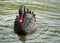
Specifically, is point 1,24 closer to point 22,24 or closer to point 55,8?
point 22,24

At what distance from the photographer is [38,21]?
10.2m

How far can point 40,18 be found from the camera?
1048 cm

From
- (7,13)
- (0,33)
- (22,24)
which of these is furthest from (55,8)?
(0,33)

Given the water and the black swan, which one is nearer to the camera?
the water

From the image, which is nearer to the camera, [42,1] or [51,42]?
[51,42]

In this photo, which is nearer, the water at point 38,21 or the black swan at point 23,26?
the water at point 38,21

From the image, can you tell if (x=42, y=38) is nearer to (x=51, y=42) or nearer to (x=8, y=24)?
(x=51, y=42)

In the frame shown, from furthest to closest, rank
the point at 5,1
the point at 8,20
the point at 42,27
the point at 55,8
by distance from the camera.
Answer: the point at 5,1
the point at 55,8
the point at 8,20
the point at 42,27

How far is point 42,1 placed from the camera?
12789 mm

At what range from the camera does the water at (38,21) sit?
835 cm

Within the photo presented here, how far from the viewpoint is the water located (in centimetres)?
835

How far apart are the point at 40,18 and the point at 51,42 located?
256 centimetres

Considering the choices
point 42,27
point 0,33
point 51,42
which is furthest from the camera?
point 42,27

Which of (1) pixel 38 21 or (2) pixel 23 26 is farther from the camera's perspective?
(1) pixel 38 21
